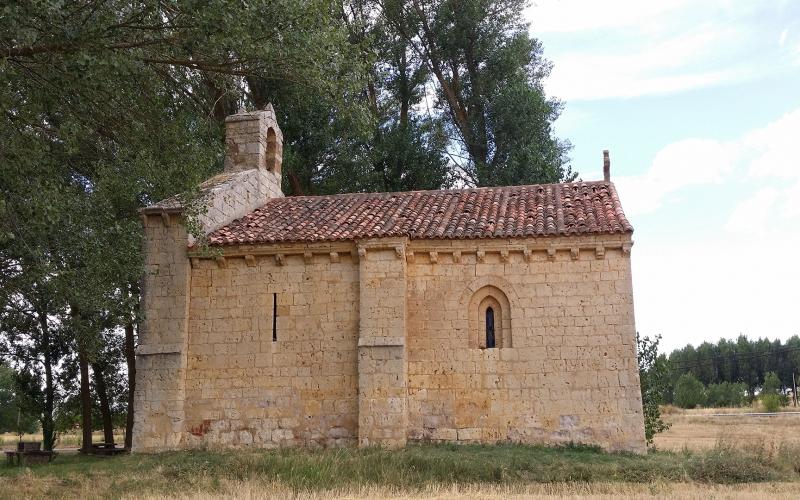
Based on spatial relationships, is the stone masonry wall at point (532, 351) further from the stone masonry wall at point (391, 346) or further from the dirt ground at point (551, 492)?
the dirt ground at point (551, 492)

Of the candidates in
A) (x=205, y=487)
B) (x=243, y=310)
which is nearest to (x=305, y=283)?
(x=243, y=310)

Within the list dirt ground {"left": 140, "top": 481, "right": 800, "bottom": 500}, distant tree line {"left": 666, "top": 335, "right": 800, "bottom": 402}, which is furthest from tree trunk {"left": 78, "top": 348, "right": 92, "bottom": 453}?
distant tree line {"left": 666, "top": 335, "right": 800, "bottom": 402}

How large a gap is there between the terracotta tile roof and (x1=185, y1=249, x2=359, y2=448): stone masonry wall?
0.70m

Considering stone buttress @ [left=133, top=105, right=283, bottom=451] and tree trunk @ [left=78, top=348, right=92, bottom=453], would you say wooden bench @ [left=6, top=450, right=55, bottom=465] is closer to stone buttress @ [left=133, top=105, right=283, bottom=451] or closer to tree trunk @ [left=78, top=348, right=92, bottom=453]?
tree trunk @ [left=78, top=348, right=92, bottom=453]

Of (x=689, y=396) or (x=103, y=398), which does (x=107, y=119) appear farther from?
(x=689, y=396)

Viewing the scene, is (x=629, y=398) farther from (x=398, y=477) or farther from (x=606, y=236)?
(x=398, y=477)

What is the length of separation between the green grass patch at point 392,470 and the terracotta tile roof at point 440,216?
4.13m

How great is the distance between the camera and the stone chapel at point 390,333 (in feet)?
45.0

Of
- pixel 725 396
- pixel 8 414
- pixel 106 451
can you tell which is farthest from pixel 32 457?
pixel 725 396

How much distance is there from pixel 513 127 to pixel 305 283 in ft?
41.9

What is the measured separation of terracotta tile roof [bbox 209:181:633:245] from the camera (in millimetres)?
14367

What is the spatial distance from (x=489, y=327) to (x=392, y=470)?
4.06m

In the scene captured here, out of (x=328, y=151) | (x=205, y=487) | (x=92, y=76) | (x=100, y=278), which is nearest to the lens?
(x=92, y=76)

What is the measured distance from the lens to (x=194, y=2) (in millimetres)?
9000
